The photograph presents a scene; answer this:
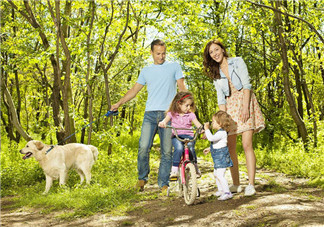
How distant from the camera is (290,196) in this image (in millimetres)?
5273

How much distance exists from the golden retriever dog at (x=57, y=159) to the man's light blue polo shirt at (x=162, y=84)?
2.39 metres

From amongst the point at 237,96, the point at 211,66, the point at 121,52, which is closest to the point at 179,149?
the point at 237,96

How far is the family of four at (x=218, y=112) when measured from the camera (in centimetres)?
514

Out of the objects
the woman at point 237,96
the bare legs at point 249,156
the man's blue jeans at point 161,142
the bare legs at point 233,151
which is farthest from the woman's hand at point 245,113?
the man's blue jeans at point 161,142

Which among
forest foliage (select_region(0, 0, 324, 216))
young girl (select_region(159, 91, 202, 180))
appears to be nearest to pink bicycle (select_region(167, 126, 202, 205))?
young girl (select_region(159, 91, 202, 180))

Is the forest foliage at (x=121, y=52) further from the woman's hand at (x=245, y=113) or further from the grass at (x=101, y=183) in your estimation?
the woman's hand at (x=245, y=113)

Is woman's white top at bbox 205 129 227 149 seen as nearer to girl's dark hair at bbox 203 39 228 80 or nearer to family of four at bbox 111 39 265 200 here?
family of four at bbox 111 39 265 200

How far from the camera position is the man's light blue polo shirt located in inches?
243

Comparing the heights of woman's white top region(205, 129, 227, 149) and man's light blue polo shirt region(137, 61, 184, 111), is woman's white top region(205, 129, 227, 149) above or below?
below

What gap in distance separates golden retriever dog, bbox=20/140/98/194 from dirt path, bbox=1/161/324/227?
123 cm

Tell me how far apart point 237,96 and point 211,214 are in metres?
1.74

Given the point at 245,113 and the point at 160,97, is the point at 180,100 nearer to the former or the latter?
the point at 160,97

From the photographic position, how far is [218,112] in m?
5.16

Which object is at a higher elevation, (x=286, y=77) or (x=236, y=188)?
(x=286, y=77)
